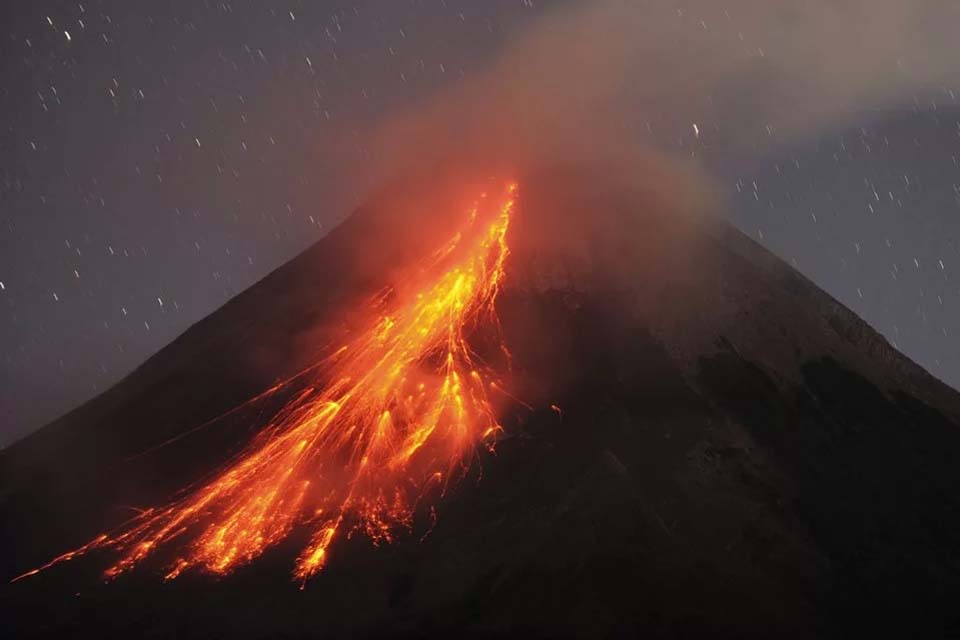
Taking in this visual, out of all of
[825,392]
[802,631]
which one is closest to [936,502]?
[825,392]

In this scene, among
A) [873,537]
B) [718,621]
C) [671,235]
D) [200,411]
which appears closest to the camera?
[718,621]

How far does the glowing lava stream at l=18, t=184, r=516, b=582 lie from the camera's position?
42156 mm

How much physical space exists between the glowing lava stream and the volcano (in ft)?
0.60

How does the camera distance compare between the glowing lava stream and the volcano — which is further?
the glowing lava stream

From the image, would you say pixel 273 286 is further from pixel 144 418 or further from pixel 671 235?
pixel 671 235

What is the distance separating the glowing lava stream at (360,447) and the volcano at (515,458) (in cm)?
18

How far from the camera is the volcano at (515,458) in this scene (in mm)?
36938

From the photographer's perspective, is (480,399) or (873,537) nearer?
(873,537)

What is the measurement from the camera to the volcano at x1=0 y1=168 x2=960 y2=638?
3694 cm

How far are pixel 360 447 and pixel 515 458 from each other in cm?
863

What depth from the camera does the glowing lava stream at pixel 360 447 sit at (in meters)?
42.2

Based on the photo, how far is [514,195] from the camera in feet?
231

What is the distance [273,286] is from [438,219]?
13.7 metres

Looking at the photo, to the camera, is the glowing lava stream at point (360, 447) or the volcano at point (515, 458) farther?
the glowing lava stream at point (360, 447)
